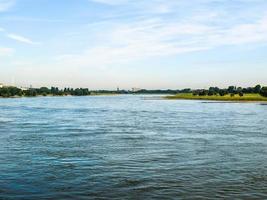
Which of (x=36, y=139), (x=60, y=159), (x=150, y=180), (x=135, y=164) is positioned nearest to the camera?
(x=150, y=180)

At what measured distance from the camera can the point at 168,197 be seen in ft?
54.8

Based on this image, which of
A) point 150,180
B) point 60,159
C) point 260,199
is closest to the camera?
point 260,199

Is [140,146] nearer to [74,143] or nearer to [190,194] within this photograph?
[74,143]

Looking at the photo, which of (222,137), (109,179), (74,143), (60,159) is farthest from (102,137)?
(109,179)

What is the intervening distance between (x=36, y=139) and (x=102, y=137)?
16.9 feet

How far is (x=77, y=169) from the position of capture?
21.8m

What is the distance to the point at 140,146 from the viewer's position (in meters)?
30.8

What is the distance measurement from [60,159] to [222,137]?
15464mm

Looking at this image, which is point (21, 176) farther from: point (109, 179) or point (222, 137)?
point (222, 137)

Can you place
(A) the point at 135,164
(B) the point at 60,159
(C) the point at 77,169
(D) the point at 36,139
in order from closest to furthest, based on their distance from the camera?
(C) the point at 77,169 < (A) the point at 135,164 < (B) the point at 60,159 < (D) the point at 36,139

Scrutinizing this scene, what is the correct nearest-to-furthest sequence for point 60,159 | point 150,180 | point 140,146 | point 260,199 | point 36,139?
point 260,199, point 150,180, point 60,159, point 140,146, point 36,139

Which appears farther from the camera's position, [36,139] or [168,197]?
[36,139]

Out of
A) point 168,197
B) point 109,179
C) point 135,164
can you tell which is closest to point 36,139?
point 135,164

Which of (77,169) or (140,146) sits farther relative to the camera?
(140,146)
